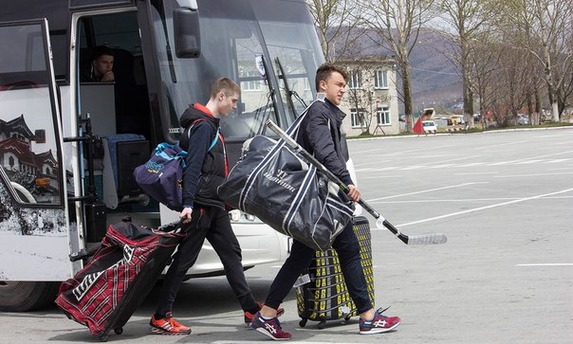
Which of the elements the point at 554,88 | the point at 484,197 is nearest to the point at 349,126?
the point at 554,88

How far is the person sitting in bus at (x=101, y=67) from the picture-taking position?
10.1 meters

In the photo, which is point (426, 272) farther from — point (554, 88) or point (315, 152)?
point (554, 88)

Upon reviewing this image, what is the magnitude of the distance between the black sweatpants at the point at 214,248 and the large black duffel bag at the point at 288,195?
83 centimetres

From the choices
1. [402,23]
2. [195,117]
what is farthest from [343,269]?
[402,23]

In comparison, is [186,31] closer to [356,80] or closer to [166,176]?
[166,176]

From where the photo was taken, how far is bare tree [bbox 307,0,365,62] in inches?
2894

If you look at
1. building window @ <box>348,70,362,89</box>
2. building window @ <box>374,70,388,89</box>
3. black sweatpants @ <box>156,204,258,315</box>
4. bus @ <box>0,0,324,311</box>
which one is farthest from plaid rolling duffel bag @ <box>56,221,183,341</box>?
building window @ <box>374,70,388,89</box>

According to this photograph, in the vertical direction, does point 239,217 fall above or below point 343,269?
above

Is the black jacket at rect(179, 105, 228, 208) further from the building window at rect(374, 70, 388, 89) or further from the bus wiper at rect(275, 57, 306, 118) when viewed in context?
the building window at rect(374, 70, 388, 89)

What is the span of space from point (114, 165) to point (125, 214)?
0.74 meters

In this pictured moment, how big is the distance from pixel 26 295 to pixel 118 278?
2047 millimetres

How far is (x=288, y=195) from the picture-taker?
23.7ft

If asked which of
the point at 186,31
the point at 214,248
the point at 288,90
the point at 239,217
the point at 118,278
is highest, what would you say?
the point at 186,31

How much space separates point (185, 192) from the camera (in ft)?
26.3
